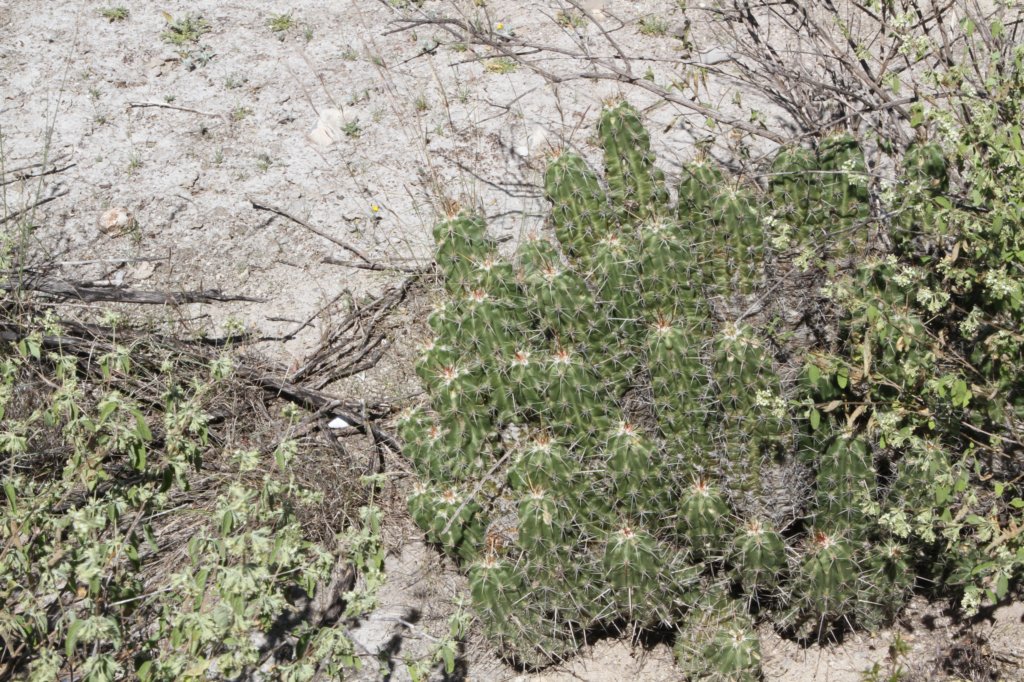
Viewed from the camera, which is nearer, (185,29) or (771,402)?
(771,402)

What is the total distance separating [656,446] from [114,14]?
5239 mm

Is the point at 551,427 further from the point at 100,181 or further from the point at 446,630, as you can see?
the point at 100,181

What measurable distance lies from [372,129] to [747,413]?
335cm

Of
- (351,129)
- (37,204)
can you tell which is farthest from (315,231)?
(37,204)

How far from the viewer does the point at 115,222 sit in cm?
593

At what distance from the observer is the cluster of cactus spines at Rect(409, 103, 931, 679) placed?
162 inches

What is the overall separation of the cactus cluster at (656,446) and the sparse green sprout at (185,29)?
3435mm

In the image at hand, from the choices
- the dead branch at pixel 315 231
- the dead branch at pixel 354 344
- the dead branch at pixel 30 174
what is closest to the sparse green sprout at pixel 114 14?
the dead branch at pixel 30 174

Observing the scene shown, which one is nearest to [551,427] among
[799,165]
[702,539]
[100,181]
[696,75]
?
[702,539]

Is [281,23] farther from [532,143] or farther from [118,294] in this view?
[118,294]

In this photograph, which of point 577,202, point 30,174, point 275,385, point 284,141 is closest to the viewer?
point 577,202

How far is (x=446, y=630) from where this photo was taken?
14.9ft

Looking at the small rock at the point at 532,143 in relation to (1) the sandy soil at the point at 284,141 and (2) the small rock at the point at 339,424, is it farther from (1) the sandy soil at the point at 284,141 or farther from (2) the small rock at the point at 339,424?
(2) the small rock at the point at 339,424

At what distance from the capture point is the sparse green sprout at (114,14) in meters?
7.22
